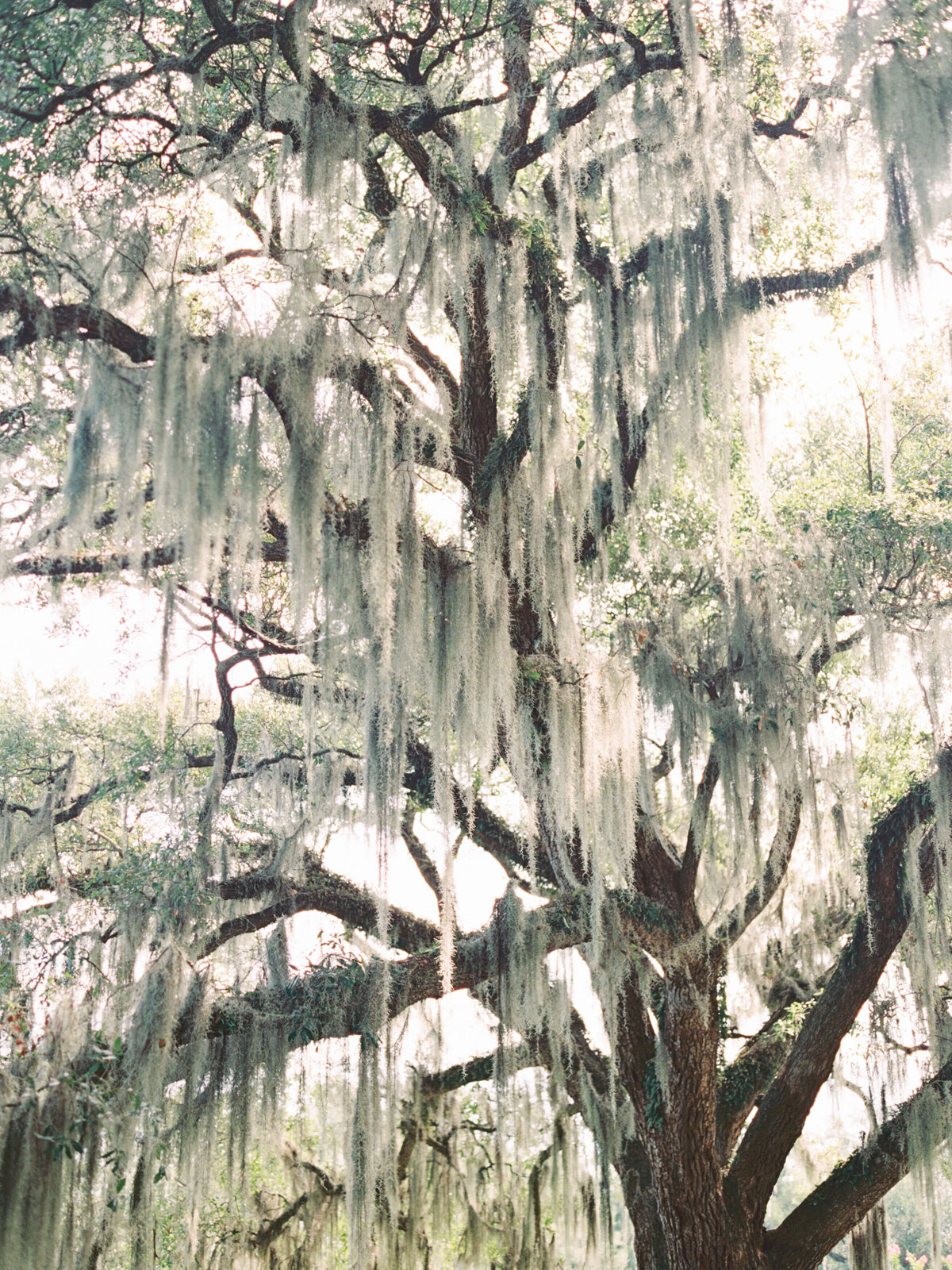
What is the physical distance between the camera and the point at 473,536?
5094 millimetres

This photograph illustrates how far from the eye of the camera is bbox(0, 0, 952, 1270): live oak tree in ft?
14.1

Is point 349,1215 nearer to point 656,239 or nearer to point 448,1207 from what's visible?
point 448,1207

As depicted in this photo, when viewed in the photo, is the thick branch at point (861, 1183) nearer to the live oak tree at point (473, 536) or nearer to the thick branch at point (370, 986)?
the live oak tree at point (473, 536)

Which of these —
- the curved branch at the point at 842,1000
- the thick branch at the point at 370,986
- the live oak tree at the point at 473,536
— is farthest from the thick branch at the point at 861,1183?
the thick branch at the point at 370,986

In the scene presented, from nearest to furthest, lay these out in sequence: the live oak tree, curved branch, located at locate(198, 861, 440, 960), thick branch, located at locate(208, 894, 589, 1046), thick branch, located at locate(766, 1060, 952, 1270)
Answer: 1. the live oak tree
2. thick branch, located at locate(208, 894, 589, 1046)
3. thick branch, located at locate(766, 1060, 952, 1270)
4. curved branch, located at locate(198, 861, 440, 960)

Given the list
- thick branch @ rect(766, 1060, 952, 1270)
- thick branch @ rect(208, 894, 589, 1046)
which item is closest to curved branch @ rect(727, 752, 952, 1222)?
thick branch @ rect(766, 1060, 952, 1270)

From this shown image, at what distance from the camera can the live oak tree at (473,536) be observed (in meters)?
4.29

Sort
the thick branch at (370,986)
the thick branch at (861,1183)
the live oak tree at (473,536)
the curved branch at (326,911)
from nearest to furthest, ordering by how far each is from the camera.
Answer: the live oak tree at (473,536)
the thick branch at (370,986)
the thick branch at (861,1183)
the curved branch at (326,911)

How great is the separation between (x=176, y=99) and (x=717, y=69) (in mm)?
2754

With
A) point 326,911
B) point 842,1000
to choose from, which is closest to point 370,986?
point 326,911

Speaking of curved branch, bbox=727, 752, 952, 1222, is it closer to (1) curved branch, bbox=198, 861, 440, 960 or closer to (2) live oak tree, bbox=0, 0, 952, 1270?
(2) live oak tree, bbox=0, 0, 952, 1270

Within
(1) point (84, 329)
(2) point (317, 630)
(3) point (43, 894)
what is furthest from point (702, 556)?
(3) point (43, 894)

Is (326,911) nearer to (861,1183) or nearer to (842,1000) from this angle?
(842,1000)

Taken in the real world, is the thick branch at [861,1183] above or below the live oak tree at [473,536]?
below
